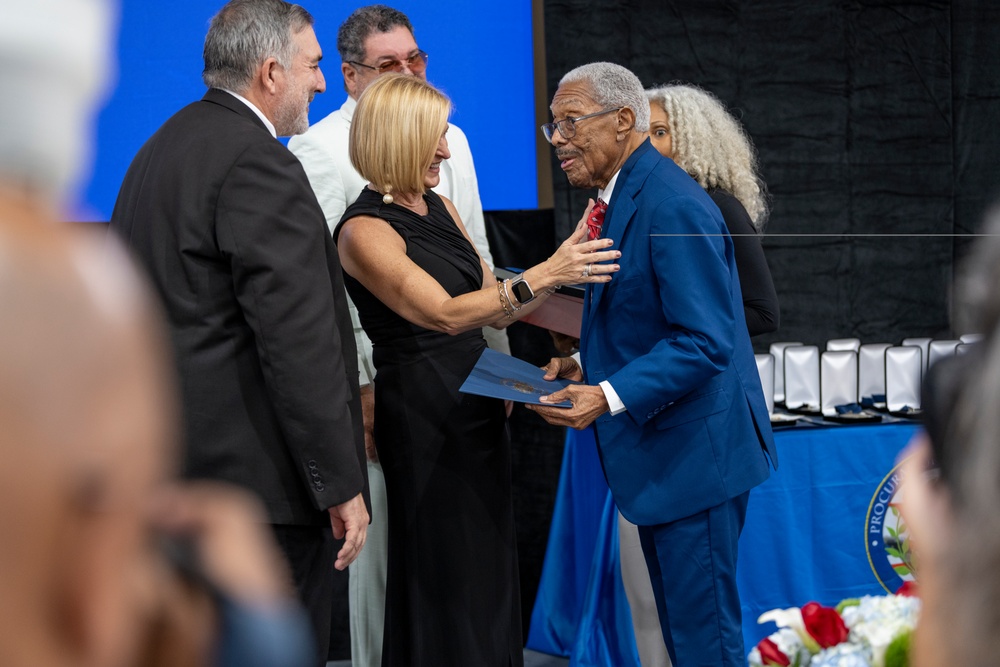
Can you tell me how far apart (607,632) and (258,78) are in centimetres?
208

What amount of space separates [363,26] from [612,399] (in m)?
1.77

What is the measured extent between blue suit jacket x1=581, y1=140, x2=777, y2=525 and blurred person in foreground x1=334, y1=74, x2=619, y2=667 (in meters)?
0.39

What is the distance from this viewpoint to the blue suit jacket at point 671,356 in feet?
7.04

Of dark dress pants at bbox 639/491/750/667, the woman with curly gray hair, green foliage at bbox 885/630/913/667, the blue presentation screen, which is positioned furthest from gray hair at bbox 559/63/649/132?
the blue presentation screen

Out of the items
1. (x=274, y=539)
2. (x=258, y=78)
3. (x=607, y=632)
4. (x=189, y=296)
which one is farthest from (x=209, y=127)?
(x=607, y=632)

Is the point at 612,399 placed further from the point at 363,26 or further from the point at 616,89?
the point at 363,26

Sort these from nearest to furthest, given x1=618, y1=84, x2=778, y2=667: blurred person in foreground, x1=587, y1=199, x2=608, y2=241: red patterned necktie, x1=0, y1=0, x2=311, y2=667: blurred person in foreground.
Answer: x1=0, y1=0, x2=311, y2=667: blurred person in foreground
x1=587, y1=199, x2=608, y2=241: red patterned necktie
x1=618, y1=84, x2=778, y2=667: blurred person in foreground

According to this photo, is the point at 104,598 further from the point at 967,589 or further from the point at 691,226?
the point at 691,226

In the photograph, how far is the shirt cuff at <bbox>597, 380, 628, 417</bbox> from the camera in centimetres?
221

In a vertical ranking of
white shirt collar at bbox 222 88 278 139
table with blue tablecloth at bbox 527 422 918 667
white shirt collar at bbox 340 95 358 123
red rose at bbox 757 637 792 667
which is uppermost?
white shirt collar at bbox 340 95 358 123

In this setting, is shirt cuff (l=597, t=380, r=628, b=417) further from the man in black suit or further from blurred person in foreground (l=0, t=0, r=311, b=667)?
blurred person in foreground (l=0, t=0, r=311, b=667)

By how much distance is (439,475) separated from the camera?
271 cm

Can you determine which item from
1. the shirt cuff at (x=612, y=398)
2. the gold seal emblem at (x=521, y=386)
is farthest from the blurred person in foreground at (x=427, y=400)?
the shirt cuff at (x=612, y=398)

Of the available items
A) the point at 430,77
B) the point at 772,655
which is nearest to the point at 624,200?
the point at 772,655
